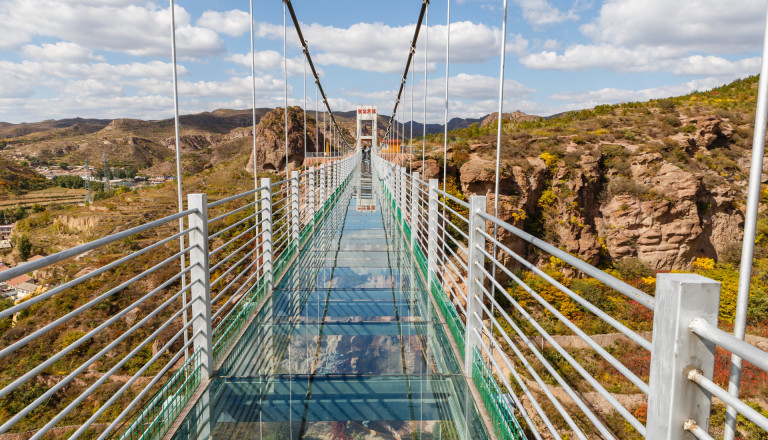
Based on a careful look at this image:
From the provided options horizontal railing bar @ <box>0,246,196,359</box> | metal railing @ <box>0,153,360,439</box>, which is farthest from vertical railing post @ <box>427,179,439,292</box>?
horizontal railing bar @ <box>0,246,196,359</box>

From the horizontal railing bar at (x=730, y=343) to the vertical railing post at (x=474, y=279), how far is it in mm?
1673

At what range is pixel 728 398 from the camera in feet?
2.33

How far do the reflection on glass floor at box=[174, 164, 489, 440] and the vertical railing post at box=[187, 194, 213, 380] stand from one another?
15 centimetres

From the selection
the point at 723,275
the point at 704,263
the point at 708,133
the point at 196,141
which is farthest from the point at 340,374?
the point at 196,141

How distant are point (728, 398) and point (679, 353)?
9cm

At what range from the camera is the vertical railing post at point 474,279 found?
8.06 feet

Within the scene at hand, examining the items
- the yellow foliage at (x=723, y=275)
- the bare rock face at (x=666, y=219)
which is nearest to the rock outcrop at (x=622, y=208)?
the bare rock face at (x=666, y=219)

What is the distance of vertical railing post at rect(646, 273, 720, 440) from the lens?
0.76 meters

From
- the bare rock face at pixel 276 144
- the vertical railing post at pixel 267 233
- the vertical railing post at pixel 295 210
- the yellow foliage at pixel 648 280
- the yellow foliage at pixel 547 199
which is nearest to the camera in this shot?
the vertical railing post at pixel 267 233

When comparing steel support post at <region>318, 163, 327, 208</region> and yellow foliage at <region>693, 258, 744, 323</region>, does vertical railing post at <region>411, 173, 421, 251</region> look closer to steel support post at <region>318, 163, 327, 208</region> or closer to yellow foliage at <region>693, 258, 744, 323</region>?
steel support post at <region>318, 163, 327, 208</region>

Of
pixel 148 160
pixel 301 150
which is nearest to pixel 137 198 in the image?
pixel 301 150

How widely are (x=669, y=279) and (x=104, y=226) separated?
41.4m

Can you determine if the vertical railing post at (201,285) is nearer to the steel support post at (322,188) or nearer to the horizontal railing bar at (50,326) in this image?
the horizontal railing bar at (50,326)

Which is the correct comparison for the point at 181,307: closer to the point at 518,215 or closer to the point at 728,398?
the point at 728,398
